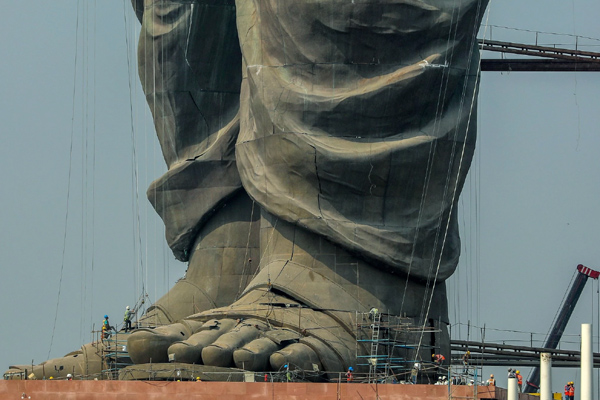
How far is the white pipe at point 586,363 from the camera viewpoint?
27.4m

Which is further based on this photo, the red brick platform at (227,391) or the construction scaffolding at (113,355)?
the construction scaffolding at (113,355)

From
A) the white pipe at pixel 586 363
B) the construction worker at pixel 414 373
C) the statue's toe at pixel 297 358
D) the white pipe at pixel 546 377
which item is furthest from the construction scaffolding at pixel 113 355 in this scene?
the white pipe at pixel 586 363

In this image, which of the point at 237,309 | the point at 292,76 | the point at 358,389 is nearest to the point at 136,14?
the point at 292,76

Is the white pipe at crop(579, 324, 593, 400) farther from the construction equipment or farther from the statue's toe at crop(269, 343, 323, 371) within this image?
the construction equipment

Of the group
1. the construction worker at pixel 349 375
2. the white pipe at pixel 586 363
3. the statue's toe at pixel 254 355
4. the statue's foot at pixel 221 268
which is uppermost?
the statue's foot at pixel 221 268

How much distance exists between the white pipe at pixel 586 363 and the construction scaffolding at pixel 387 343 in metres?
12.0

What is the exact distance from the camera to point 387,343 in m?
40.7

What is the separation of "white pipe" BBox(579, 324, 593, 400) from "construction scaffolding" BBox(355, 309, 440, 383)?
11975 mm

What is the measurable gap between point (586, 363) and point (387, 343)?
13.2 meters

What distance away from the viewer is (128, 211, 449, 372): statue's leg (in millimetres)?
→ 38500

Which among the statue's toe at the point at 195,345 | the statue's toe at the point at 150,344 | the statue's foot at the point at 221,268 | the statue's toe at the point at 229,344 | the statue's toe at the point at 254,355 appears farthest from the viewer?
the statue's foot at the point at 221,268

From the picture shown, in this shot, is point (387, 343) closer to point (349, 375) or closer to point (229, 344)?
point (349, 375)

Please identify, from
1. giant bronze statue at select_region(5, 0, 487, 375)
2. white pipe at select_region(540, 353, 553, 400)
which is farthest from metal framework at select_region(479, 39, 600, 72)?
white pipe at select_region(540, 353, 553, 400)

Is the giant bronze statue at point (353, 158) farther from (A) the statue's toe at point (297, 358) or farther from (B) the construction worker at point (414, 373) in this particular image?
(B) the construction worker at point (414, 373)
